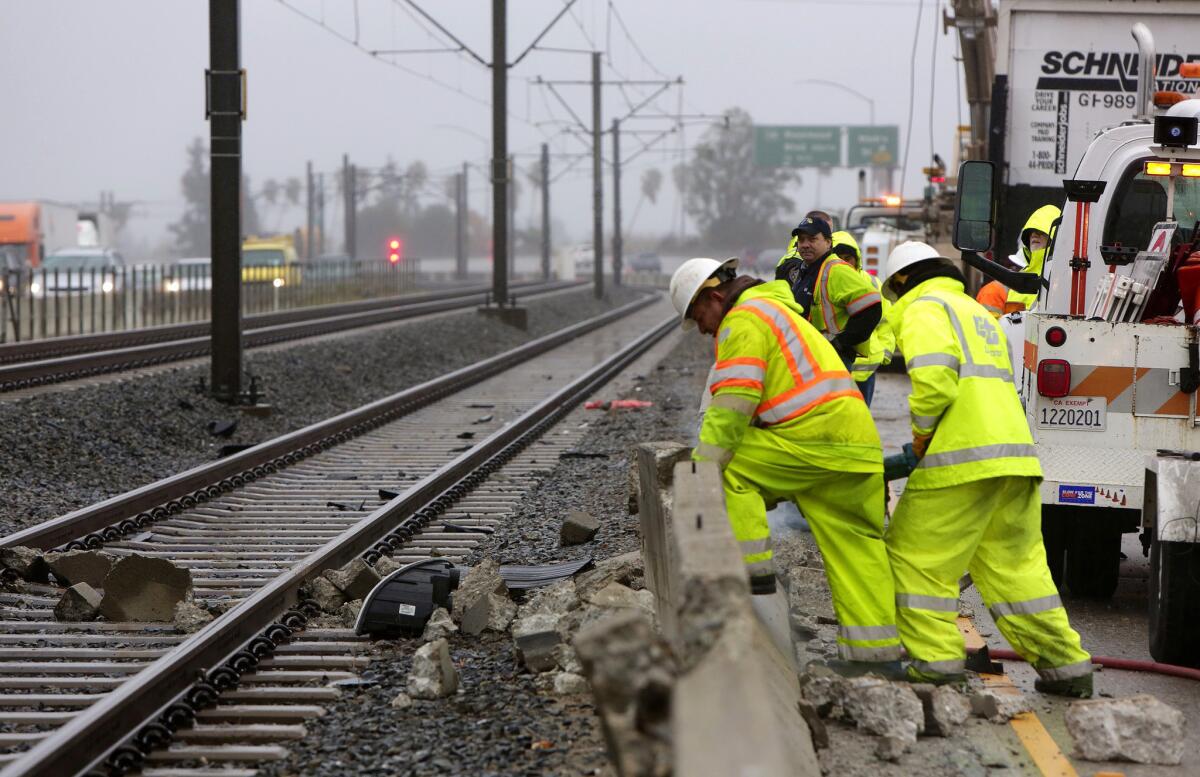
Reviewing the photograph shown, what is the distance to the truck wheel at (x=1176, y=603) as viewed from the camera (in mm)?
6801

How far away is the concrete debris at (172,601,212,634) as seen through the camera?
24.2 feet

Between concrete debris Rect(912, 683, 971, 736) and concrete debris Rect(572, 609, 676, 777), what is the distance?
8.18 feet

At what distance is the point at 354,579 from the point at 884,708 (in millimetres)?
3151

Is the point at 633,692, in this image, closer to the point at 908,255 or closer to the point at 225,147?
the point at 908,255

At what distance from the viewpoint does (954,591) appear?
21.4 feet

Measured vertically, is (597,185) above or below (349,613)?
above

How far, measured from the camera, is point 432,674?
6289 mm

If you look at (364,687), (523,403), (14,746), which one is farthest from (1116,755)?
(523,403)

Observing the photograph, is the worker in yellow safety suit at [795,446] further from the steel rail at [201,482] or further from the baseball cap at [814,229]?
the steel rail at [201,482]

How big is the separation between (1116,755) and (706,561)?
223 centimetres

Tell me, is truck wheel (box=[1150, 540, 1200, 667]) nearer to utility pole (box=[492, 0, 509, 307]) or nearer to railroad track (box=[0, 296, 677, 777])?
railroad track (box=[0, 296, 677, 777])

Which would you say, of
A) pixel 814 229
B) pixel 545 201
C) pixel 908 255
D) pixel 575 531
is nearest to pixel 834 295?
pixel 814 229

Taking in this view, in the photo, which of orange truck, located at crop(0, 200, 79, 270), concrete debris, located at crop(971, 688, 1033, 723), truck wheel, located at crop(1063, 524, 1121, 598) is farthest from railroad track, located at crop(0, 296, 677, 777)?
orange truck, located at crop(0, 200, 79, 270)

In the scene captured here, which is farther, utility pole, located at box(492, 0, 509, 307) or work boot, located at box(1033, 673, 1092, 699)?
utility pole, located at box(492, 0, 509, 307)
